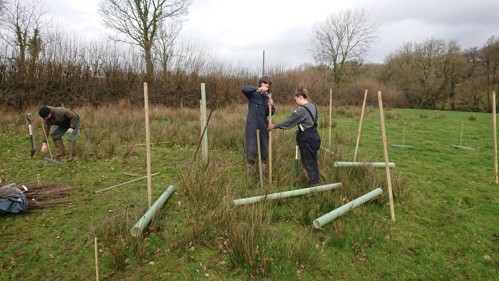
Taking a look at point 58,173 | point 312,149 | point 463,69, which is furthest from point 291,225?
point 463,69

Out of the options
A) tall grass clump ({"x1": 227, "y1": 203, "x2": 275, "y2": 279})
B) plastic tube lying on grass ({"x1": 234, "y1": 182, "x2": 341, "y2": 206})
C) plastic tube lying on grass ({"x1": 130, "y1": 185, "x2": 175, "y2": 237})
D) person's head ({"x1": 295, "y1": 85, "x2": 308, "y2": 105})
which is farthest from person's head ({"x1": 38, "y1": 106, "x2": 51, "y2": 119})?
person's head ({"x1": 295, "y1": 85, "x2": 308, "y2": 105})

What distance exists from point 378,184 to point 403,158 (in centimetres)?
331

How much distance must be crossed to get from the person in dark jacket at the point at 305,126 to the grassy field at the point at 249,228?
0.55 metres

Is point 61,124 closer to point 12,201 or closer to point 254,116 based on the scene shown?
point 12,201

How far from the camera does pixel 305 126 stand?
4.40 meters

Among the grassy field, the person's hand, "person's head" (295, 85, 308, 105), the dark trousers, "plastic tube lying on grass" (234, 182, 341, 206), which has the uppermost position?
the person's hand

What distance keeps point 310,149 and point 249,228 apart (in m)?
1.83

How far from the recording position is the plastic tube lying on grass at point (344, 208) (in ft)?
11.8

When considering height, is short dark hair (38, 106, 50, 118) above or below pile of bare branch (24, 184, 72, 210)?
above

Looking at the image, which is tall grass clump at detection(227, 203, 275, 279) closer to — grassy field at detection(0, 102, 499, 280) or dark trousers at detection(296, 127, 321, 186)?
grassy field at detection(0, 102, 499, 280)

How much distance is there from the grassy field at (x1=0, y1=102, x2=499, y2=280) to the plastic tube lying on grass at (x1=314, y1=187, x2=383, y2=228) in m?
0.10

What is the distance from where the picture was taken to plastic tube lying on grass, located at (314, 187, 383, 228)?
358 cm

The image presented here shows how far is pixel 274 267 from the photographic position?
117 inches

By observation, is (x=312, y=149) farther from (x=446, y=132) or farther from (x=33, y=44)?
(x=33, y=44)
